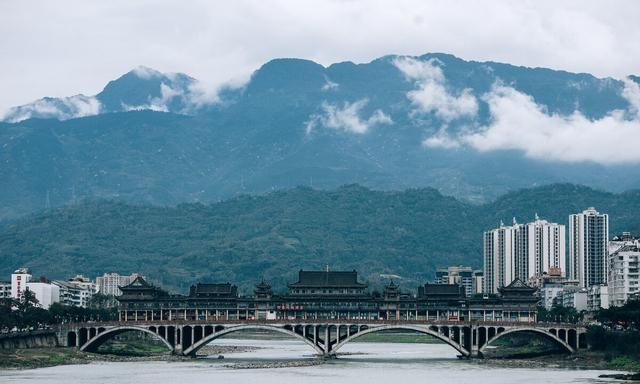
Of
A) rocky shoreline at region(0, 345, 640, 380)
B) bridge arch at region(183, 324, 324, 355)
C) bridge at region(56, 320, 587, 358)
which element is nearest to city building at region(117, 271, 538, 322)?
bridge at region(56, 320, 587, 358)

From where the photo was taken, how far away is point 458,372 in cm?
11194

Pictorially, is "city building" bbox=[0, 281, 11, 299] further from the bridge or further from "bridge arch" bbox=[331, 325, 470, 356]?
"bridge arch" bbox=[331, 325, 470, 356]

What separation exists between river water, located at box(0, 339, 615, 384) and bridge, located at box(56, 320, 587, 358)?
2.56 m

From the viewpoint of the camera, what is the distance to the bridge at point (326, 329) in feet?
413

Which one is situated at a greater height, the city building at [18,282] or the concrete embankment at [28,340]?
the city building at [18,282]

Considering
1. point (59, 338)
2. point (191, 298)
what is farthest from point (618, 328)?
point (59, 338)

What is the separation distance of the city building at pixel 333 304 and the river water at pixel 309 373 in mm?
6929

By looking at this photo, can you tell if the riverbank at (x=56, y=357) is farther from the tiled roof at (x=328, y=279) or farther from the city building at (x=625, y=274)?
the city building at (x=625, y=274)

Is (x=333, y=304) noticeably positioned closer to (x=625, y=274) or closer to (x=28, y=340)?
(x=28, y=340)

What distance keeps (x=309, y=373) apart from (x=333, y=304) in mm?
28906

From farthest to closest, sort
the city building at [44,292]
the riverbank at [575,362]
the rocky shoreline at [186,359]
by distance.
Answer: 1. the city building at [44,292]
2. the rocky shoreline at [186,359]
3. the riverbank at [575,362]

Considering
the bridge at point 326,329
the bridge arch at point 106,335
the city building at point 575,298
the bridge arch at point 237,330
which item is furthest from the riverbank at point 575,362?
the city building at point 575,298

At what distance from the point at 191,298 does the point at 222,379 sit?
37804 mm

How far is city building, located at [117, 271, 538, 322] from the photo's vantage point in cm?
13850
